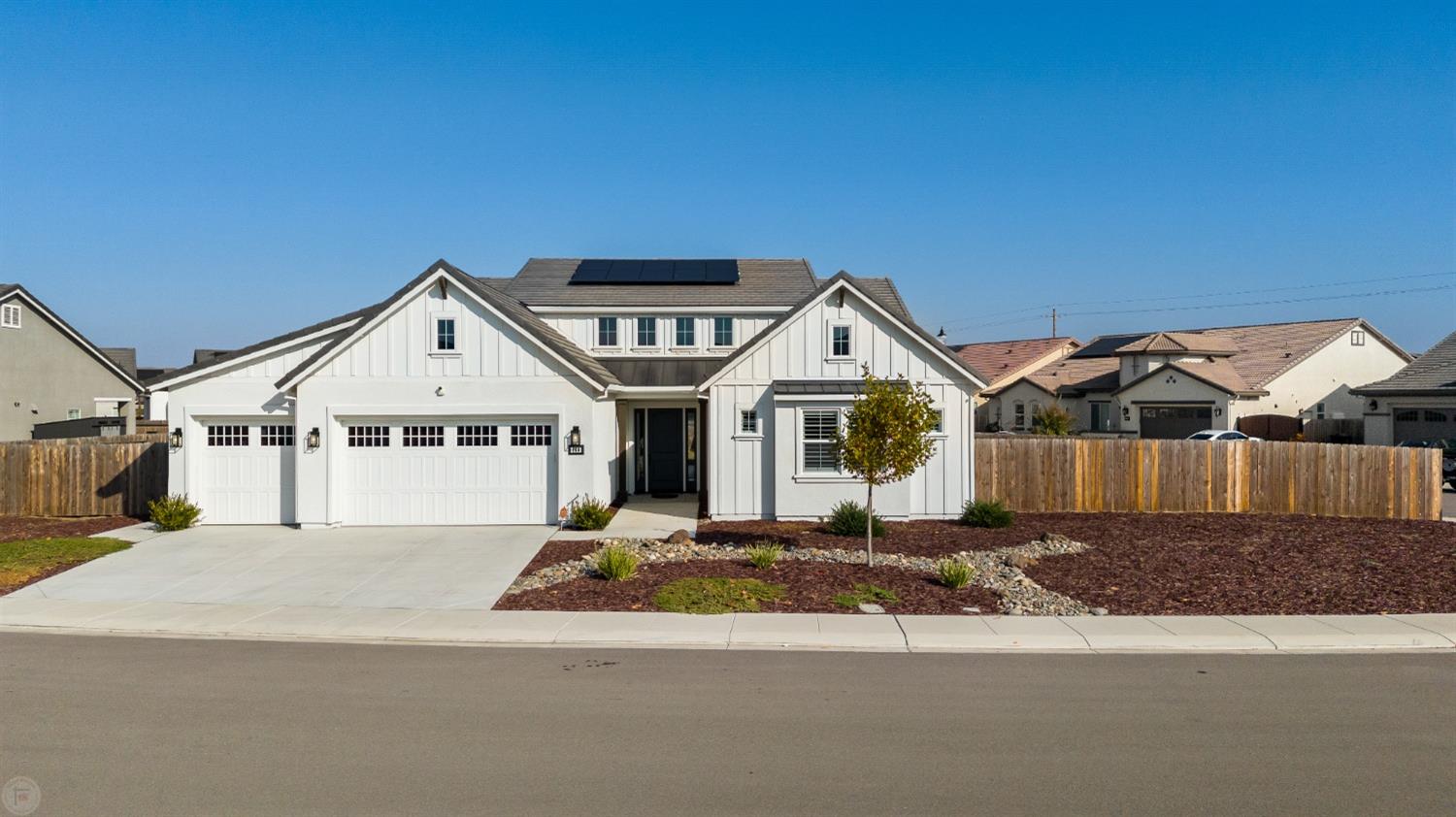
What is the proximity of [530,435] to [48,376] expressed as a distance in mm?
28484

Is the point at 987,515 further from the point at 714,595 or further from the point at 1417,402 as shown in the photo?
the point at 1417,402

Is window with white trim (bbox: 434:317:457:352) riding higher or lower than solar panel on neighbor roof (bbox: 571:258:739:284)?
lower

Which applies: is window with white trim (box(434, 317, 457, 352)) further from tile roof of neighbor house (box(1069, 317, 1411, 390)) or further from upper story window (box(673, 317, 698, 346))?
tile roof of neighbor house (box(1069, 317, 1411, 390))

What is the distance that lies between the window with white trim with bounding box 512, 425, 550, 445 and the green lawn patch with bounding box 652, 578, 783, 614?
718 cm

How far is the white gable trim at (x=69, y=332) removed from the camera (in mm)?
35438

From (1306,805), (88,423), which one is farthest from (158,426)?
(1306,805)

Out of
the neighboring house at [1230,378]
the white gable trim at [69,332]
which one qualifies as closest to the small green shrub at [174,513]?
the white gable trim at [69,332]

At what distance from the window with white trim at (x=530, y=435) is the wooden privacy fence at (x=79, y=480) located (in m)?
9.06

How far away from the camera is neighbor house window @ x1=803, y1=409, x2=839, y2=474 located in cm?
2016

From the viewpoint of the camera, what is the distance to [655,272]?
28.8 metres

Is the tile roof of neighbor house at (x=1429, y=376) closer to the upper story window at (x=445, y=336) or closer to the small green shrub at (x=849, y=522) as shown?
the small green shrub at (x=849, y=522)

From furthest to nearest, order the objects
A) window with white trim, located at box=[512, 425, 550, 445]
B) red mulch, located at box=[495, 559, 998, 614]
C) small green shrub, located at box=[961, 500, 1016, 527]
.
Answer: window with white trim, located at box=[512, 425, 550, 445] → small green shrub, located at box=[961, 500, 1016, 527] → red mulch, located at box=[495, 559, 998, 614]

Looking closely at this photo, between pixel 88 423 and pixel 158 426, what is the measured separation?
13.8 ft

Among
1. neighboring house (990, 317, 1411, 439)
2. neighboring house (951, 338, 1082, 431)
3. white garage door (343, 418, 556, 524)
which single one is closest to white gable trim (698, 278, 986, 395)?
white garage door (343, 418, 556, 524)
